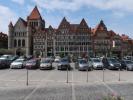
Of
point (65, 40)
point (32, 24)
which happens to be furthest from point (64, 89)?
point (32, 24)

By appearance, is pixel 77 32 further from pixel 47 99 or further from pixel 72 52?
pixel 47 99

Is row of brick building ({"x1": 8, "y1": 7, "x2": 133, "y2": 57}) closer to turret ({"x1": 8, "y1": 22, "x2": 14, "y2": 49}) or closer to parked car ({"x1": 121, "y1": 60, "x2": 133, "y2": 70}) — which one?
turret ({"x1": 8, "y1": 22, "x2": 14, "y2": 49})

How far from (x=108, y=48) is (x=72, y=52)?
15559mm

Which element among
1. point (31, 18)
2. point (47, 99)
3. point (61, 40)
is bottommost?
point (47, 99)

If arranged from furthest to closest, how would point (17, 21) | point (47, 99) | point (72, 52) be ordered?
point (17, 21) < point (72, 52) < point (47, 99)

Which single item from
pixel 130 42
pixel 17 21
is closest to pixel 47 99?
pixel 17 21

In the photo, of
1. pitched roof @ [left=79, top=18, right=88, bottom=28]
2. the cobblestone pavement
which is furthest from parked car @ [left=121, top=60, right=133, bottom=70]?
pitched roof @ [left=79, top=18, right=88, bottom=28]

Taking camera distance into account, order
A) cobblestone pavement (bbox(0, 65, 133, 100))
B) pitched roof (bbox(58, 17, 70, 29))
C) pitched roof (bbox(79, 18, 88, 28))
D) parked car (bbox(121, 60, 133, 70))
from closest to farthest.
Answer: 1. cobblestone pavement (bbox(0, 65, 133, 100))
2. parked car (bbox(121, 60, 133, 70))
3. pitched roof (bbox(58, 17, 70, 29))
4. pitched roof (bbox(79, 18, 88, 28))

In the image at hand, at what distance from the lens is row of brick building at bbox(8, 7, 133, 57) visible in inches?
5482

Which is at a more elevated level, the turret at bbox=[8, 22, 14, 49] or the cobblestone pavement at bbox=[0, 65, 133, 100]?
the turret at bbox=[8, 22, 14, 49]

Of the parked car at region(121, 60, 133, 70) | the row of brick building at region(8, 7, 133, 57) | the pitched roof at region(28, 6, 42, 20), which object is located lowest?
the parked car at region(121, 60, 133, 70)

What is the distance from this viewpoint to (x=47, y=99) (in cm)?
1881

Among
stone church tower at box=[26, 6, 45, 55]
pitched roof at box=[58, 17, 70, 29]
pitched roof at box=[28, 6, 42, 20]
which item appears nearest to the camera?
pitched roof at box=[58, 17, 70, 29]

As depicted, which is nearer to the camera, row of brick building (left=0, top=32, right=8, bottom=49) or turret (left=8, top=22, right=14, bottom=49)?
turret (left=8, top=22, right=14, bottom=49)
